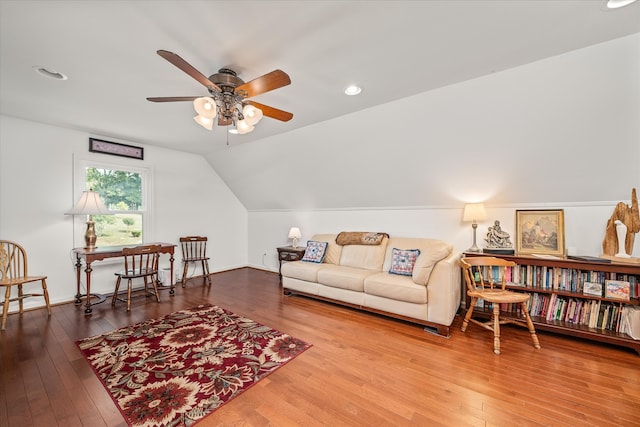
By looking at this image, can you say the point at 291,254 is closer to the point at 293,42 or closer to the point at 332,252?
the point at 332,252

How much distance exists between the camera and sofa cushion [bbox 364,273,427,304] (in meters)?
2.72

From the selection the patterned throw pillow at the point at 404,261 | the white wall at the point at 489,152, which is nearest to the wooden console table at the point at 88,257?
the white wall at the point at 489,152

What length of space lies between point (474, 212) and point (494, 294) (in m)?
1.02

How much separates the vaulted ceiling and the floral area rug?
2526 mm

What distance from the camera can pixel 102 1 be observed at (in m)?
1.51

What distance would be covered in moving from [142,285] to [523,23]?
A: 5.77m

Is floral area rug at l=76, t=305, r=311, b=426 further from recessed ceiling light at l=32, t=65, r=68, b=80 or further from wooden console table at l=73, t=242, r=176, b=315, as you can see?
recessed ceiling light at l=32, t=65, r=68, b=80

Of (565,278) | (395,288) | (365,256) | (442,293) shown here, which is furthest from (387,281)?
(565,278)

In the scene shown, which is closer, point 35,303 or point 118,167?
point 35,303

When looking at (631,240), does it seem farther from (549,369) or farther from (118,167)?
(118,167)

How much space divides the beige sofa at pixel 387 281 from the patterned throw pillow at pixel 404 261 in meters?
0.08

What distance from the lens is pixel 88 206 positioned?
11.5 feet

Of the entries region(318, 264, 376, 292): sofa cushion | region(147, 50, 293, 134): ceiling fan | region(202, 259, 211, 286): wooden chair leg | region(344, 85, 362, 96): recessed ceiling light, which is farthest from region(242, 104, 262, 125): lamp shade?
region(202, 259, 211, 286): wooden chair leg

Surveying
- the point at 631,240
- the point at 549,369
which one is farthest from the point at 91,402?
the point at 631,240
